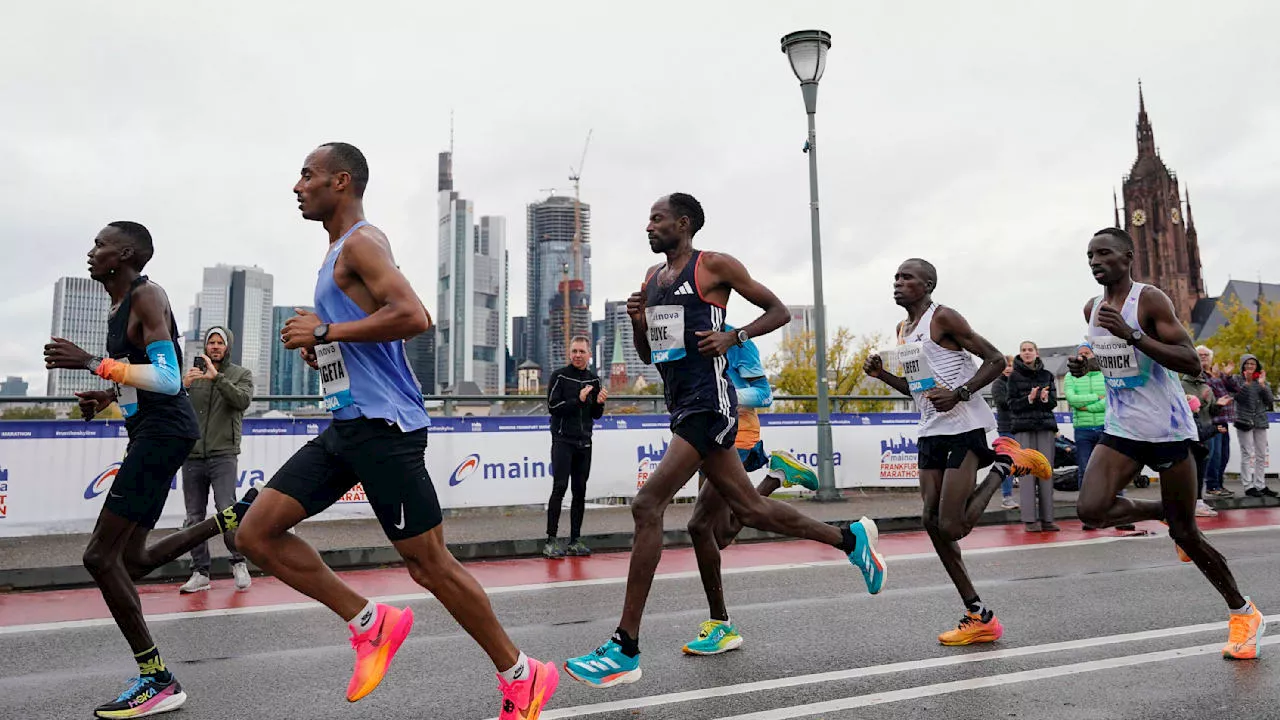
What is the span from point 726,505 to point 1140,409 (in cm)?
231

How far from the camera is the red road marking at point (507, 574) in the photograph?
6977mm

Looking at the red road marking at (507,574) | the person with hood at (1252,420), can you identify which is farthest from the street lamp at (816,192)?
the person with hood at (1252,420)

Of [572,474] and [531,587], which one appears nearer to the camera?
[531,587]

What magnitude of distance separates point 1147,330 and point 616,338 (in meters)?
190

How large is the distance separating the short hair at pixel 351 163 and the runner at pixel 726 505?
1.97 m

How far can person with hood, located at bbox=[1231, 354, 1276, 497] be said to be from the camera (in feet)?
46.8

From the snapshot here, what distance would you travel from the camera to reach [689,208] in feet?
17.5

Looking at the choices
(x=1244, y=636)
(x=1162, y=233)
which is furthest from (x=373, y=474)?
(x=1162, y=233)

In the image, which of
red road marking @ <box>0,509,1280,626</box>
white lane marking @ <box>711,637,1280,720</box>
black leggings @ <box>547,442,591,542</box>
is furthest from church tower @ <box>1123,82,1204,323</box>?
white lane marking @ <box>711,637,1280,720</box>

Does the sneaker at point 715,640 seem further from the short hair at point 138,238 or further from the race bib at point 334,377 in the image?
the short hair at point 138,238

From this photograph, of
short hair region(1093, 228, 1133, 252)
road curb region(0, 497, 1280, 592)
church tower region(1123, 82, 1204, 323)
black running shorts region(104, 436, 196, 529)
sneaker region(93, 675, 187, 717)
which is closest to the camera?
sneaker region(93, 675, 187, 717)

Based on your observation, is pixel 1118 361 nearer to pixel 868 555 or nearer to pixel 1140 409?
pixel 1140 409

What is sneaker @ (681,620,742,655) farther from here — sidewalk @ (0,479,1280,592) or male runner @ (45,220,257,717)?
sidewalk @ (0,479,1280,592)

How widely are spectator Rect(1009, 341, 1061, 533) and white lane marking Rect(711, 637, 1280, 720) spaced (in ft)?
19.7
